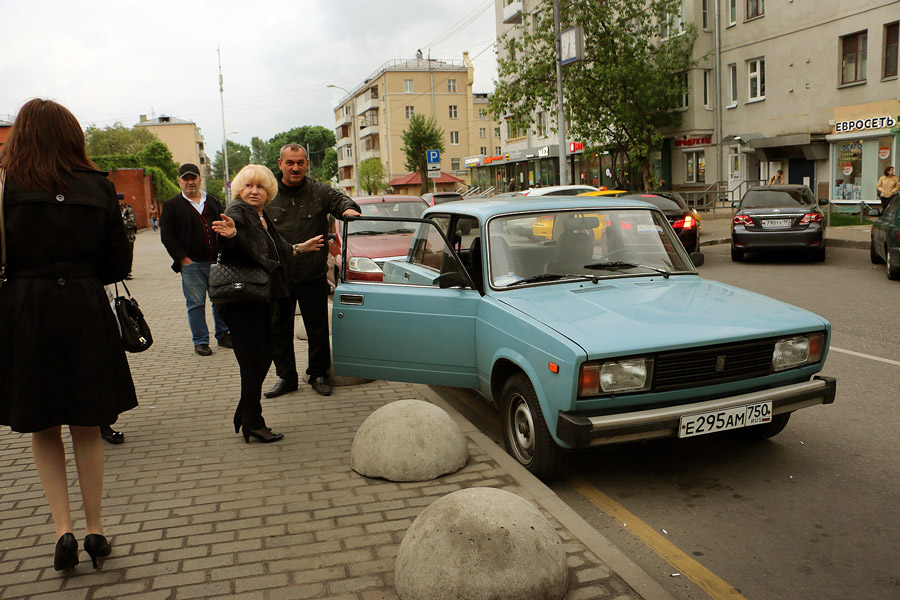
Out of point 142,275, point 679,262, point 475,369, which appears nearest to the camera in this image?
point 475,369

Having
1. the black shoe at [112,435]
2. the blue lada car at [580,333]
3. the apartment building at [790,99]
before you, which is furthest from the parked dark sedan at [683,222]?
the apartment building at [790,99]

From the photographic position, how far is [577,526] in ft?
12.3

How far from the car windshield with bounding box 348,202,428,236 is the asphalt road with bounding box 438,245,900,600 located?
578cm

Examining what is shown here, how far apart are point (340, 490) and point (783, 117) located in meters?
30.7

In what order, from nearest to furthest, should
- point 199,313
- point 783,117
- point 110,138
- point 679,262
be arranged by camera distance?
point 679,262 < point 199,313 < point 783,117 < point 110,138

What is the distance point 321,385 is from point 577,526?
3436 mm

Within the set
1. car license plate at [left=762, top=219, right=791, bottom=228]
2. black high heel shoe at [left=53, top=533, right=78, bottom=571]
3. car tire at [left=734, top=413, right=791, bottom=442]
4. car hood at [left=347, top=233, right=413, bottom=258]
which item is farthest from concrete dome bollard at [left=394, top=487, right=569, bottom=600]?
car license plate at [left=762, top=219, right=791, bottom=228]

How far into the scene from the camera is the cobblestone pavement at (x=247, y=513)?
3.32 meters

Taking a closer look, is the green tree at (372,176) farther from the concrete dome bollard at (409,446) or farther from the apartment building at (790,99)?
the concrete dome bollard at (409,446)

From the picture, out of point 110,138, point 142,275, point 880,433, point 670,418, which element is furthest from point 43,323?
point 110,138

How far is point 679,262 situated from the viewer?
5.71m

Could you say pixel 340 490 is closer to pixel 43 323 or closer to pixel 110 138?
pixel 43 323

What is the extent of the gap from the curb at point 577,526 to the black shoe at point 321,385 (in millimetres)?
1758

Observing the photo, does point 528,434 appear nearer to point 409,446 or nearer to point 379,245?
point 409,446
